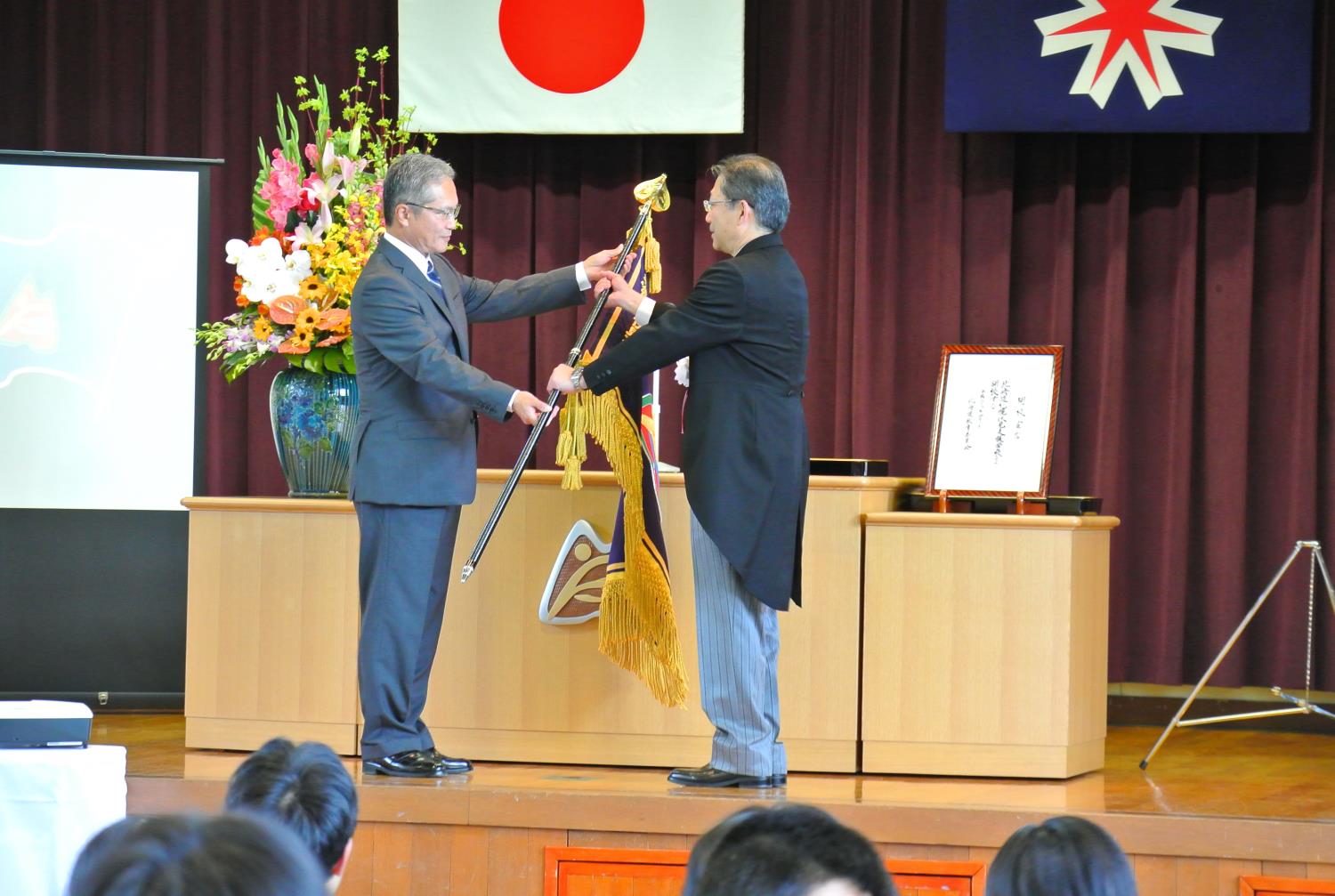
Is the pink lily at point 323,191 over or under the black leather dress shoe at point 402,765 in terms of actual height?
over

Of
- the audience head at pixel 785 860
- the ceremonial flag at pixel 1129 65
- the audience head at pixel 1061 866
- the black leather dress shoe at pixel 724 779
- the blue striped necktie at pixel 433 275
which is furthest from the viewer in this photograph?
the ceremonial flag at pixel 1129 65

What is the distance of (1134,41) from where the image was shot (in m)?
4.72

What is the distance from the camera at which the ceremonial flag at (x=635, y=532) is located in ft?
11.8

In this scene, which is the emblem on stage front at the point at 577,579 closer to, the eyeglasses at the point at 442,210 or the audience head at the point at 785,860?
the eyeglasses at the point at 442,210

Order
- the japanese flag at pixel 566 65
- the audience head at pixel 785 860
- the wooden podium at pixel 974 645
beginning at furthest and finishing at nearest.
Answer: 1. the japanese flag at pixel 566 65
2. the wooden podium at pixel 974 645
3. the audience head at pixel 785 860

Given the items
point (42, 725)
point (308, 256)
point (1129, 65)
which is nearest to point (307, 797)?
point (42, 725)

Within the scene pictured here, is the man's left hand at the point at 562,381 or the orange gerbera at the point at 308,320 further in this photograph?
the orange gerbera at the point at 308,320

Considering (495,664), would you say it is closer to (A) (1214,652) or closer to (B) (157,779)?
(B) (157,779)

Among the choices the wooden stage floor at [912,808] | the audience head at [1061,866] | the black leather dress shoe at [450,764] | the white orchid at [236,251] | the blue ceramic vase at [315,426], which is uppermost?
the white orchid at [236,251]

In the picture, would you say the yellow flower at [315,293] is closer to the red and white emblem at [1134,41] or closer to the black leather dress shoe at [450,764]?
the black leather dress shoe at [450,764]

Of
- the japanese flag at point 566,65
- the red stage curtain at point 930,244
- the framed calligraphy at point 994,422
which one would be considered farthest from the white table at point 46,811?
the japanese flag at point 566,65

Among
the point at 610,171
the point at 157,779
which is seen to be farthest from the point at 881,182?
the point at 157,779

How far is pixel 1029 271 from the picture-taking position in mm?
4930

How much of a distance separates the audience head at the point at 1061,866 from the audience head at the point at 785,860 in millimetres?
256
